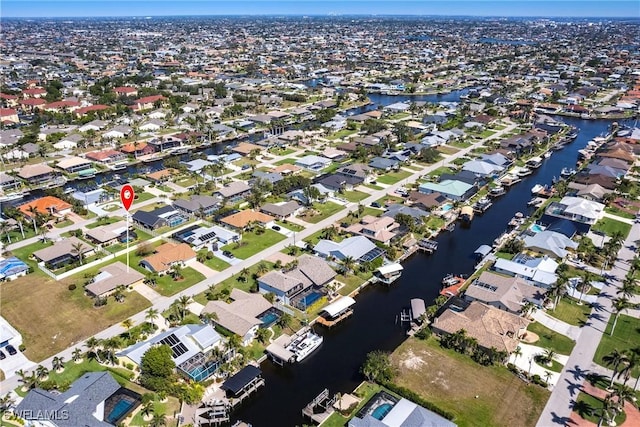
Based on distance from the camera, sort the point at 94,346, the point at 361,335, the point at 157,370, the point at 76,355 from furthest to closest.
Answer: the point at 361,335, the point at 94,346, the point at 76,355, the point at 157,370

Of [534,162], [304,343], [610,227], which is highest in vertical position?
[534,162]

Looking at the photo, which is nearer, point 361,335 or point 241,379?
point 241,379

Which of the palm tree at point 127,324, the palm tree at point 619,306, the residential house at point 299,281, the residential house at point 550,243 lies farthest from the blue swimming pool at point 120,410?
the residential house at point 550,243

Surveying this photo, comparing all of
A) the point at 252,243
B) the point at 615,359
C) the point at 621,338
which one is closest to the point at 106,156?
the point at 252,243

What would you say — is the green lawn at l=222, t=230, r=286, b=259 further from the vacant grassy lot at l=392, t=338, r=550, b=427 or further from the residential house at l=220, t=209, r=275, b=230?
the vacant grassy lot at l=392, t=338, r=550, b=427

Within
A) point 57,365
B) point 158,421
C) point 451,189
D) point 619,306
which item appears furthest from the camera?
point 451,189

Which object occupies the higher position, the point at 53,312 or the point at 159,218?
the point at 159,218

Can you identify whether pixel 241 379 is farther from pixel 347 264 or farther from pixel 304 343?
pixel 347 264

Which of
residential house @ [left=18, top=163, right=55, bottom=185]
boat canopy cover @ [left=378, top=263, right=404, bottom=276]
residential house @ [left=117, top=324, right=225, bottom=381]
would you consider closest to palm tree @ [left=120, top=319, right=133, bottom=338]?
residential house @ [left=117, top=324, right=225, bottom=381]

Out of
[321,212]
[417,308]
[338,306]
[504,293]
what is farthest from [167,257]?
[504,293]
